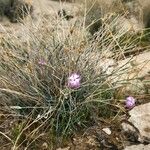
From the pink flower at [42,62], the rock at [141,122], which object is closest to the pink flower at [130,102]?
the rock at [141,122]

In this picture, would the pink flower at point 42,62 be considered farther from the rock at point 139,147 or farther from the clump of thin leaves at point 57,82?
the rock at point 139,147

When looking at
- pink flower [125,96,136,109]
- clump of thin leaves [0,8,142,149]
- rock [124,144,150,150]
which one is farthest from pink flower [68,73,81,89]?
rock [124,144,150,150]

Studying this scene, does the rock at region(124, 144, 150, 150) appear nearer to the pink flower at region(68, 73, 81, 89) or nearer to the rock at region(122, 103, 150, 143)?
the rock at region(122, 103, 150, 143)

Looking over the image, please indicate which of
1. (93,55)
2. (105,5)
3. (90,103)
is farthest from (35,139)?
(105,5)

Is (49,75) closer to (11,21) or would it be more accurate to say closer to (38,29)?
(38,29)

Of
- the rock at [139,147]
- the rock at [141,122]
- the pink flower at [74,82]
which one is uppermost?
the pink flower at [74,82]

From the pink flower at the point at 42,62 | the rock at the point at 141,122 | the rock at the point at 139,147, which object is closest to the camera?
the rock at the point at 139,147

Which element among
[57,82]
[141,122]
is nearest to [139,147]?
[141,122]

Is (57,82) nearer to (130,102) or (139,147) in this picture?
(130,102)
